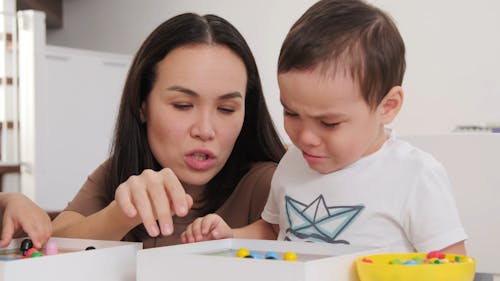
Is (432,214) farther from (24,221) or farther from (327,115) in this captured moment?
(24,221)

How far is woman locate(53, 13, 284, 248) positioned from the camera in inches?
43.3

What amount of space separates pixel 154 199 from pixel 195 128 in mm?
412

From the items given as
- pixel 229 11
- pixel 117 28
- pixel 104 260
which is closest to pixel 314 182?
pixel 104 260

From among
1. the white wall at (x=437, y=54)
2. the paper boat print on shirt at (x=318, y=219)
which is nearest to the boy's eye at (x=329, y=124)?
the paper boat print on shirt at (x=318, y=219)

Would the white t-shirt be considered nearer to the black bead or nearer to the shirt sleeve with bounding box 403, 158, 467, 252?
the shirt sleeve with bounding box 403, 158, 467, 252

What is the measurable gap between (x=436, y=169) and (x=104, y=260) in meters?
0.42

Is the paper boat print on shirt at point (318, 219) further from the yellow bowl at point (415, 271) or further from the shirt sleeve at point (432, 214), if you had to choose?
the yellow bowl at point (415, 271)


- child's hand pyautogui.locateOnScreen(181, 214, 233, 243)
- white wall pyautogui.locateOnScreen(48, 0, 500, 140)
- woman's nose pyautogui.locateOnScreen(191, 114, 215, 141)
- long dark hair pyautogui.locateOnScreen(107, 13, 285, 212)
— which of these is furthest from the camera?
white wall pyautogui.locateOnScreen(48, 0, 500, 140)

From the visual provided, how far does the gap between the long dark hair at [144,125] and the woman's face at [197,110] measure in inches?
1.2

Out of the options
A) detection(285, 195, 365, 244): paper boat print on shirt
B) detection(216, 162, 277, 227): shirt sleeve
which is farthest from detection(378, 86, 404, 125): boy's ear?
detection(216, 162, 277, 227): shirt sleeve

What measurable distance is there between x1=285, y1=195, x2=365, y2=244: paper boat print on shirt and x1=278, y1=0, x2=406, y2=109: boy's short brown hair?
0.42 feet

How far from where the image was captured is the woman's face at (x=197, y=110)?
1.09 meters

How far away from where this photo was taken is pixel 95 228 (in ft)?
2.80

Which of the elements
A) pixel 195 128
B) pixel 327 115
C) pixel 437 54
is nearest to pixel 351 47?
pixel 327 115
